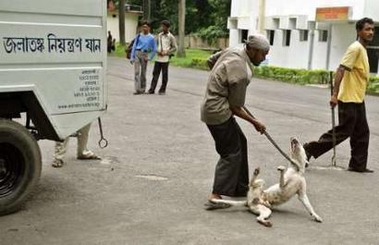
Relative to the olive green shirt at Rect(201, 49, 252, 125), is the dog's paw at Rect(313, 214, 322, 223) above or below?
below

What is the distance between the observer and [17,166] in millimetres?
5602

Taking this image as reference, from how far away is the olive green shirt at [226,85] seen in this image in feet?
18.1

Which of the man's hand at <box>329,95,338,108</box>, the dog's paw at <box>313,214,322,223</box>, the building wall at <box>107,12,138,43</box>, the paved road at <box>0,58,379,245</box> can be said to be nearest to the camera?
the paved road at <box>0,58,379,245</box>

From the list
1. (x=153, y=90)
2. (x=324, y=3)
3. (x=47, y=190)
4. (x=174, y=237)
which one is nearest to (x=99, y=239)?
(x=174, y=237)

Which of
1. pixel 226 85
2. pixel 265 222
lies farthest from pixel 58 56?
pixel 265 222

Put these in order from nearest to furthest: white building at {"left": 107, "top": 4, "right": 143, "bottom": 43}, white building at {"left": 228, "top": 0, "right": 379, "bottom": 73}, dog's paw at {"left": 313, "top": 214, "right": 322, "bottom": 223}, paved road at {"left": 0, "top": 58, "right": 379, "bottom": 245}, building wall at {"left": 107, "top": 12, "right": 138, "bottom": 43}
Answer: paved road at {"left": 0, "top": 58, "right": 379, "bottom": 245} → dog's paw at {"left": 313, "top": 214, "right": 322, "bottom": 223} → white building at {"left": 228, "top": 0, "right": 379, "bottom": 73} → building wall at {"left": 107, "top": 12, "right": 138, "bottom": 43} → white building at {"left": 107, "top": 4, "right": 143, "bottom": 43}

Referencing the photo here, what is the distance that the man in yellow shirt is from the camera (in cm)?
754

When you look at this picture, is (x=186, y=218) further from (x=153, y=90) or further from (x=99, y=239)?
(x=153, y=90)

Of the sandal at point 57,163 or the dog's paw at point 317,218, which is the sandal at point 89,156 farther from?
the dog's paw at point 317,218

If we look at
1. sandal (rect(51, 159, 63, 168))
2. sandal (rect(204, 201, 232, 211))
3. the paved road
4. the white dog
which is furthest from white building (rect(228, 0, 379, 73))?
sandal (rect(204, 201, 232, 211))

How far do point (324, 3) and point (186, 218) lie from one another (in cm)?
2272

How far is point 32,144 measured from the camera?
5.55 metres

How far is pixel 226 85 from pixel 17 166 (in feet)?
6.58

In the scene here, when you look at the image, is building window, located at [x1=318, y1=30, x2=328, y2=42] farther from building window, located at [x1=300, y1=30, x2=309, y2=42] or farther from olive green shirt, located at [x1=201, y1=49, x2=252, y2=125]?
olive green shirt, located at [x1=201, y1=49, x2=252, y2=125]
